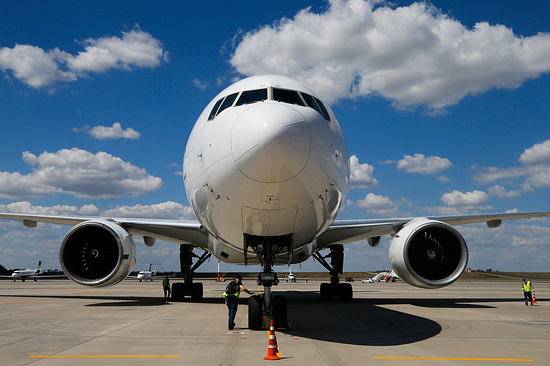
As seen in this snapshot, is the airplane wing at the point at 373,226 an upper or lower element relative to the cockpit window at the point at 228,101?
lower

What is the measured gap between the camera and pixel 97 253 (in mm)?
12352

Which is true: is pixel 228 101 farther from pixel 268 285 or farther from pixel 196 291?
pixel 196 291

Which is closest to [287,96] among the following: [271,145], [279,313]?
[271,145]

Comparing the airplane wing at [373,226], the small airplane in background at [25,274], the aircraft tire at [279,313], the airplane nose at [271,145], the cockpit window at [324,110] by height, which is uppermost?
the cockpit window at [324,110]

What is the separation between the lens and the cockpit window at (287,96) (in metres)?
7.06

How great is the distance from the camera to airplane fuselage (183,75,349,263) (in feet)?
19.5

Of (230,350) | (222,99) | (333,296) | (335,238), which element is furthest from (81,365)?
(333,296)

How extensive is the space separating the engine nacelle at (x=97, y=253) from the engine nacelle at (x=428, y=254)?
7135 mm

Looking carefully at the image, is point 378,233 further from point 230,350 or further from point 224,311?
point 230,350

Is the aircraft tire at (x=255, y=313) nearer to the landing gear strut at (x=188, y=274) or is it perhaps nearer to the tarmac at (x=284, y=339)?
the tarmac at (x=284, y=339)

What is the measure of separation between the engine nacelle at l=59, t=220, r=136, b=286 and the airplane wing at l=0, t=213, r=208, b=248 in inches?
30.7

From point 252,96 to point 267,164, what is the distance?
1800 mm

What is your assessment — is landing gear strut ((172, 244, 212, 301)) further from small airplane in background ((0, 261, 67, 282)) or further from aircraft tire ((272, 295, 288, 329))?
small airplane in background ((0, 261, 67, 282))

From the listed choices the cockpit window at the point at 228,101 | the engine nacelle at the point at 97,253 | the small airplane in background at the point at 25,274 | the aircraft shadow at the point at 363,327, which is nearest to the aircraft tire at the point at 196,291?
the engine nacelle at the point at 97,253
